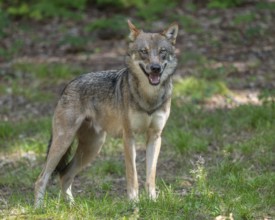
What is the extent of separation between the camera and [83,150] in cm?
772

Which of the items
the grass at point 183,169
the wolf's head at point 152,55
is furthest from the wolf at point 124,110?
the grass at point 183,169

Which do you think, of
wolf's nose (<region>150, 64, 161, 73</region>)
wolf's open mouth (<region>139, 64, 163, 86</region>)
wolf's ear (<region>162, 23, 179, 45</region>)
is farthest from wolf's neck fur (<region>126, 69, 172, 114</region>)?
wolf's ear (<region>162, 23, 179, 45</region>)

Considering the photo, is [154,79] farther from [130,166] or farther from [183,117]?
[183,117]

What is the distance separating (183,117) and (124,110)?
328cm

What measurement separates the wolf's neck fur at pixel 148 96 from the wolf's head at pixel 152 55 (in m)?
0.08

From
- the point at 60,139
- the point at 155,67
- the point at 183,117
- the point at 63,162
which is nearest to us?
the point at 155,67

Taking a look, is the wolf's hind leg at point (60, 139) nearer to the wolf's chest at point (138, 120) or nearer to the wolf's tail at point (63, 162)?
the wolf's tail at point (63, 162)

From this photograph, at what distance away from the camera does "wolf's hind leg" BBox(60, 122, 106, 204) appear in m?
7.66

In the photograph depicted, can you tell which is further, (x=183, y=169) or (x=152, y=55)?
(x=183, y=169)

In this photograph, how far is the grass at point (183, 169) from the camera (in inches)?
231

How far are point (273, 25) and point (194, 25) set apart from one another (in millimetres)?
1959

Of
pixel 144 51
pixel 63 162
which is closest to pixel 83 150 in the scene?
pixel 63 162

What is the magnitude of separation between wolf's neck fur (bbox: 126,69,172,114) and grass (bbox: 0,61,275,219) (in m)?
0.85

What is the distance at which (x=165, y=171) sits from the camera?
8.44m
